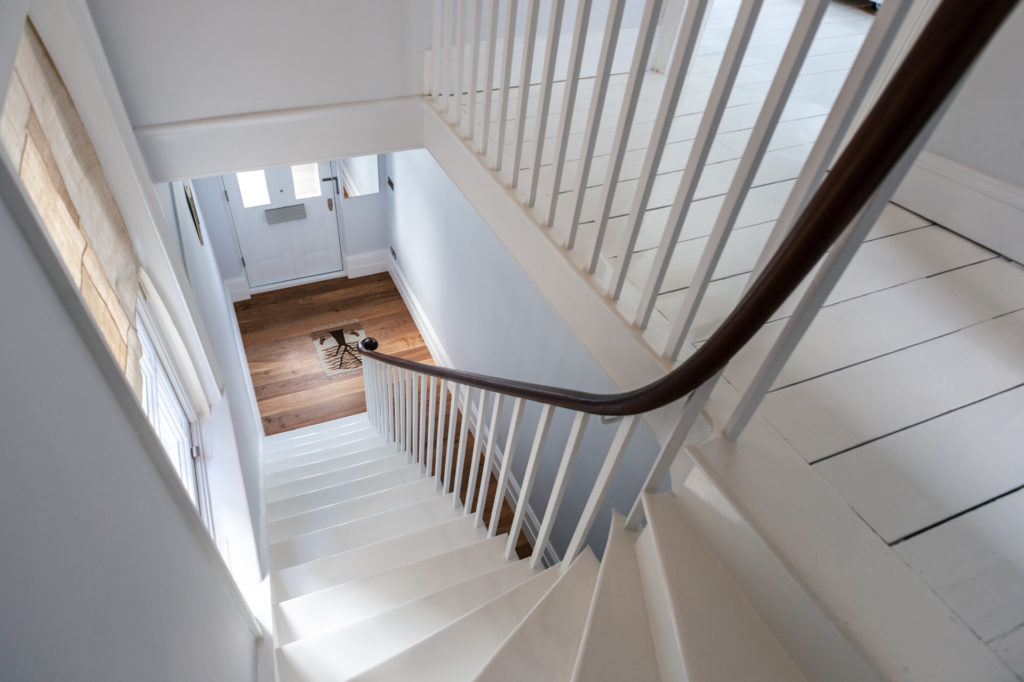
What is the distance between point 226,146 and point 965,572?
2.87 m

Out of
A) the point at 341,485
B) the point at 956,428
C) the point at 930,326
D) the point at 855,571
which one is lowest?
the point at 855,571

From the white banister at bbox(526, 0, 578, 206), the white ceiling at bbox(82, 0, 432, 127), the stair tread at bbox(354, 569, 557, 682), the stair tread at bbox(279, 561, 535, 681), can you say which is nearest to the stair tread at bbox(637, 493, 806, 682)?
the stair tread at bbox(354, 569, 557, 682)

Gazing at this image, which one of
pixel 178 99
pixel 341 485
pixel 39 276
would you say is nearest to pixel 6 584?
pixel 39 276

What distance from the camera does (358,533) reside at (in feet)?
9.38

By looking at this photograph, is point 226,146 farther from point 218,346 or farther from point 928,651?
point 928,651

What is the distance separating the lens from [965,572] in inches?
37.9

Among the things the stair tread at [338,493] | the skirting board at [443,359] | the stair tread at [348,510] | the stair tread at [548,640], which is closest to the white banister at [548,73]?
the stair tread at [548,640]

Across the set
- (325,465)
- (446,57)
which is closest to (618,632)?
(446,57)

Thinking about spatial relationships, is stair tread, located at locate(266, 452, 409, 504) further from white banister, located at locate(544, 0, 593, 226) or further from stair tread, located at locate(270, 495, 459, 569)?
white banister, located at locate(544, 0, 593, 226)

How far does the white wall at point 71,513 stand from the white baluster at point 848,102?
108 centimetres

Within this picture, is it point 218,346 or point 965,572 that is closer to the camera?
point 965,572

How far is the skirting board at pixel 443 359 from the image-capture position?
349 cm

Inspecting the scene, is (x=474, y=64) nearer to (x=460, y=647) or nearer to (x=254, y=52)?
(x=254, y=52)

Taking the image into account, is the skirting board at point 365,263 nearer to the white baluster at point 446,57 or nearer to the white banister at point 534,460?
the white baluster at point 446,57
